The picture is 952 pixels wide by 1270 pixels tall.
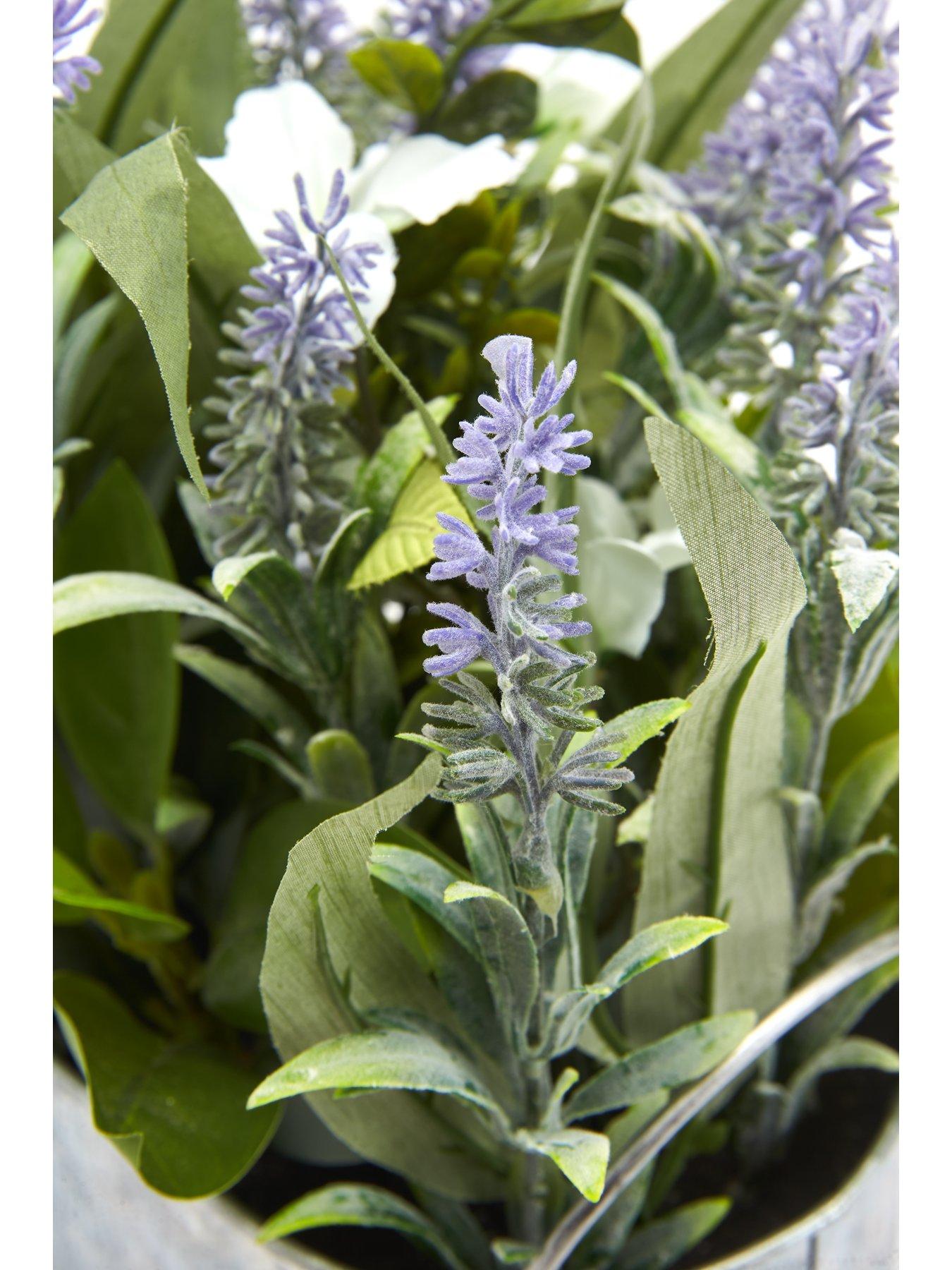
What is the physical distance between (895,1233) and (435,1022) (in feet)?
0.44

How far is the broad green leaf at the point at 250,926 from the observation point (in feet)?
0.80

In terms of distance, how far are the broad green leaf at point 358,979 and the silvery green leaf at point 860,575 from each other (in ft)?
0.20

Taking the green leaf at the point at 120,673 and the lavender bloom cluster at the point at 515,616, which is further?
the green leaf at the point at 120,673

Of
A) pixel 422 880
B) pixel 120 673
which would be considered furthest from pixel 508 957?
pixel 120 673

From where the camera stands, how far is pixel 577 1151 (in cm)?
18

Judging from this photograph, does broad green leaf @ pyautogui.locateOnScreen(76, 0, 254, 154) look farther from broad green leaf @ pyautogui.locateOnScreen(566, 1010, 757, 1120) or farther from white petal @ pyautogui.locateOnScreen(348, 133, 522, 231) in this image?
broad green leaf @ pyautogui.locateOnScreen(566, 1010, 757, 1120)

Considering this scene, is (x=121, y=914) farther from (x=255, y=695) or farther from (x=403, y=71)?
(x=403, y=71)

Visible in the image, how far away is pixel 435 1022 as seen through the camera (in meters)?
0.20

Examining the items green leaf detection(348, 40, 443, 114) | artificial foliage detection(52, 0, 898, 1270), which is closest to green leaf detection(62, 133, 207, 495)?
artificial foliage detection(52, 0, 898, 1270)


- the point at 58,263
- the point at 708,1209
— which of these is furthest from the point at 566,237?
the point at 708,1209

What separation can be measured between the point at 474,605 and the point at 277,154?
0.10 m

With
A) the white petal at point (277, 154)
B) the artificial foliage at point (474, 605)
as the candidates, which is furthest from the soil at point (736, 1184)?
the white petal at point (277, 154)

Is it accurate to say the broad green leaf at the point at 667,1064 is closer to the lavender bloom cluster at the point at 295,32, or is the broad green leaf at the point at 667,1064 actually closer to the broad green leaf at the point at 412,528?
the broad green leaf at the point at 412,528

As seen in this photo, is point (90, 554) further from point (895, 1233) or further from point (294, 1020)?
point (895, 1233)
